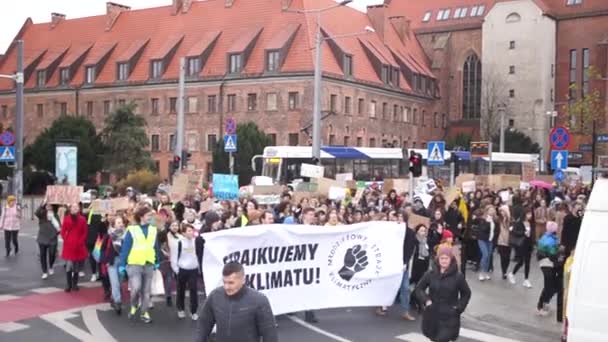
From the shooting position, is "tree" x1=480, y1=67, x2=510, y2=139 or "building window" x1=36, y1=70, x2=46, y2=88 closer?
"building window" x1=36, y1=70, x2=46, y2=88

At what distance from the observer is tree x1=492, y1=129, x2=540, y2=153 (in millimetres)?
74250

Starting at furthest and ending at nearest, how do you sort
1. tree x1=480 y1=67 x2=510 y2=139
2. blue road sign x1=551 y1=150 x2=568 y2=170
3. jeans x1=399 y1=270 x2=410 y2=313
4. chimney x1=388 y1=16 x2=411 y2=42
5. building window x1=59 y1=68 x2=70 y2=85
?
chimney x1=388 y1=16 x2=411 y2=42, tree x1=480 y1=67 x2=510 y2=139, building window x1=59 y1=68 x2=70 y2=85, blue road sign x1=551 y1=150 x2=568 y2=170, jeans x1=399 y1=270 x2=410 y2=313

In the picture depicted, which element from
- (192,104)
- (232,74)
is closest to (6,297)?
(232,74)

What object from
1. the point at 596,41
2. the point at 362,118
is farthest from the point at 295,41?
the point at 596,41

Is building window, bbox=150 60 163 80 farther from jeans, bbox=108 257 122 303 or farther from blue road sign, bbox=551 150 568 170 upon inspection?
jeans, bbox=108 257 122 303

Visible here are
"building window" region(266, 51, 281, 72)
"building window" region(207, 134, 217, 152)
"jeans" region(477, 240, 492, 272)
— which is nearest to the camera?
"jeans" region(477, 240, 492, 272)

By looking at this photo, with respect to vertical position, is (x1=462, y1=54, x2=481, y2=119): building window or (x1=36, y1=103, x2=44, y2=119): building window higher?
(x1=462, y1=54, x2=481, y2=119): building window

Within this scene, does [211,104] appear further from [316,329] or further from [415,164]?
[316,329]

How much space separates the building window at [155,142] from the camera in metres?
71.2

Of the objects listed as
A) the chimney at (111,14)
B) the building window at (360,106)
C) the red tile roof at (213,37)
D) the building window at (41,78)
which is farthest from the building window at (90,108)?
the building window at (360,106)

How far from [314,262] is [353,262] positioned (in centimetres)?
77

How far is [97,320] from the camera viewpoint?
42.2 feet

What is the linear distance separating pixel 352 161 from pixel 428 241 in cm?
2743

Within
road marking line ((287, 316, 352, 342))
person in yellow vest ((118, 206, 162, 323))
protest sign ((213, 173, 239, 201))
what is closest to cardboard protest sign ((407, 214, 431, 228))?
road marking line ((287, 316, 352, 342))
